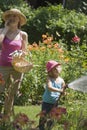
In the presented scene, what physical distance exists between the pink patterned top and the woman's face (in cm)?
21

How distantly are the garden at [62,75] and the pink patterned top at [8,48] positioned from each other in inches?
22.9

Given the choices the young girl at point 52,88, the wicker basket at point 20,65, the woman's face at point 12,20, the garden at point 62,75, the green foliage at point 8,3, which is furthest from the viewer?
the green foliage at point 8,3

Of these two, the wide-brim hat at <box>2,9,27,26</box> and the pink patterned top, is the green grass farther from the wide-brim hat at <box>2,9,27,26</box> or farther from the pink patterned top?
the wide-brim hat at <box>2,9,27,26</box>

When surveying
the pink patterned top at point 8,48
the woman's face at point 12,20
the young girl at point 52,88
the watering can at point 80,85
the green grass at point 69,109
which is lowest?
the green grass at point 69,109

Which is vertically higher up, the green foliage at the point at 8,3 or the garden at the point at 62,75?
the green foliage at the point at 8,3

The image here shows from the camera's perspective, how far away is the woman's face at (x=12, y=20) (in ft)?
22.9

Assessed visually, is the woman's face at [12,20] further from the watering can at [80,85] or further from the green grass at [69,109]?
the watering can at [80,85]

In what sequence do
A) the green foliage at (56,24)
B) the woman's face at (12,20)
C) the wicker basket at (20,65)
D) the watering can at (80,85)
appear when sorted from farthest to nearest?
the green foliage at (56,24) < the woman's face at (12,20) < the wicker basket at (20,65) < the watering can at (80,85)

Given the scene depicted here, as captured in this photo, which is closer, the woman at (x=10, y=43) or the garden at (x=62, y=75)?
the garden at (x=62, y=75)

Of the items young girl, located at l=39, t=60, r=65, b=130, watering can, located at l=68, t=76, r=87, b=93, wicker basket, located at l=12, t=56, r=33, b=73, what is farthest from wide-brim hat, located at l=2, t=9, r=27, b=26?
watering can, located at l=68, t=76, r=87, b=93

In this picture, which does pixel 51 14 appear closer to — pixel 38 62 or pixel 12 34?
pixel 38 62

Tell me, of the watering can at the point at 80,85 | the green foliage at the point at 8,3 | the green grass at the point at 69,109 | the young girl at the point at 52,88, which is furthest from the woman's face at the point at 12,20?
the green foliage at the point at 8,3

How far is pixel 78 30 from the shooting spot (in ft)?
49.2

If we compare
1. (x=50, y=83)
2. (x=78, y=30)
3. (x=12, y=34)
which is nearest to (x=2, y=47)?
(x=12, y=34)
